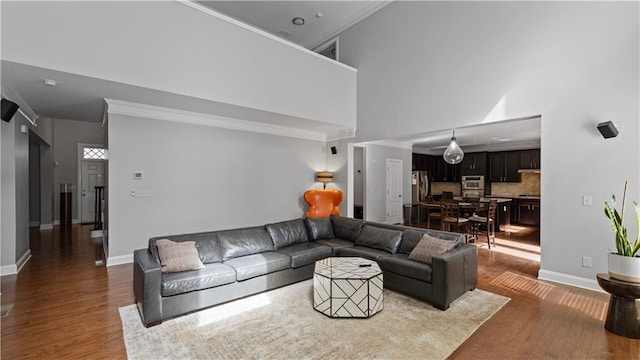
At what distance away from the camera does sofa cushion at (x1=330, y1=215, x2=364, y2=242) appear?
15.5ft

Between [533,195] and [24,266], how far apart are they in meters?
12.4

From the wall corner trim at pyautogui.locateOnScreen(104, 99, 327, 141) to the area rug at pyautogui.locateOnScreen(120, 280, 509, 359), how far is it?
319 centimetres

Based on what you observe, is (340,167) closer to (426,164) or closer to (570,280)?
(570,280)

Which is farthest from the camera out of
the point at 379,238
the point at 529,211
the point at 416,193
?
the point at 416,193

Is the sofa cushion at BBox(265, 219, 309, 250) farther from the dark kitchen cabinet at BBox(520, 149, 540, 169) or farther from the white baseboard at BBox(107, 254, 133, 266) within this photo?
the dark kitchen cabinet at BBox(520, 149, 540, 169)

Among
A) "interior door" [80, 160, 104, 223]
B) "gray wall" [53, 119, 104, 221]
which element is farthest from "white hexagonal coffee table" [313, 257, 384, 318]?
"interior door" [80, 160, 104, 223]

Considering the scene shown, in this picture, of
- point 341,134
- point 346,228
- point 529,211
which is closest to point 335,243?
point 346,228

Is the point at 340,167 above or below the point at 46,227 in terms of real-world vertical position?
above

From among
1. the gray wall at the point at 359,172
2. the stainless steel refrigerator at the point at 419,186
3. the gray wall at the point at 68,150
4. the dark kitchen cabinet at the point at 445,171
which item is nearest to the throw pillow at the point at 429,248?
the gray wall at the point at 359,172

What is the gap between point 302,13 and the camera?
21.9ft

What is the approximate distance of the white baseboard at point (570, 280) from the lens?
378cm

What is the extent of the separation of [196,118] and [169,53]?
158 centimetres

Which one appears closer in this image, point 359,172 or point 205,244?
point 205,244

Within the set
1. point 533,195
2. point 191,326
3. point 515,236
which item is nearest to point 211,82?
point 191,326
